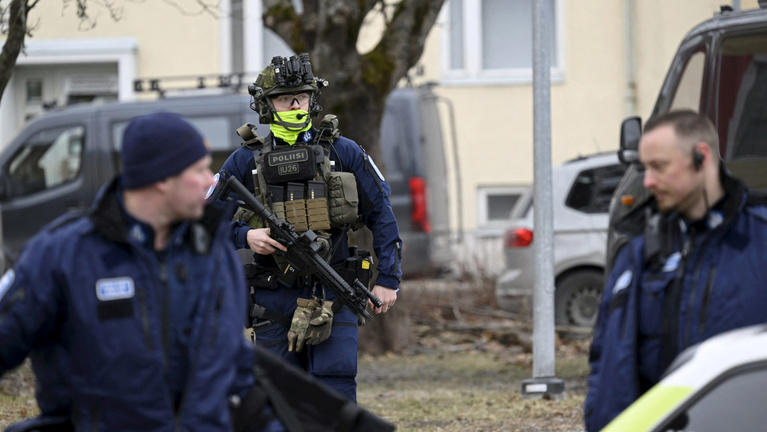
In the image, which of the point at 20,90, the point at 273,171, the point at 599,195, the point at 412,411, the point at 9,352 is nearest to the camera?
the point at 9,352

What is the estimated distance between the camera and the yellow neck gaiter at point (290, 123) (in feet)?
19.5

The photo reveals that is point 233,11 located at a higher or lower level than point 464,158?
higher

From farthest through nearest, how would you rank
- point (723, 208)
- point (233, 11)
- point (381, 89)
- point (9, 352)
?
point (233, 11), point (381, 89), point (723, 208), point (9, 352)

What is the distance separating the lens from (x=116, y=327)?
10.8 feet

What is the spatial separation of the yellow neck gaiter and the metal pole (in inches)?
136

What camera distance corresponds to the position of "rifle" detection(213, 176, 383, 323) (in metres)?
5.86

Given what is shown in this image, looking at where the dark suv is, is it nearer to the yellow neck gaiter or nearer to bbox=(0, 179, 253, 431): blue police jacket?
the yellow neck gaiter

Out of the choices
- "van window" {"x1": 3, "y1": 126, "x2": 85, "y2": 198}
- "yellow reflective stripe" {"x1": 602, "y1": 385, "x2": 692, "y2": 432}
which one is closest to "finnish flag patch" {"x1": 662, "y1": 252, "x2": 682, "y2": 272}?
"yellow reflective stripe" {"x1": 602, "y1": 385, "x2": 692, "y2": 432}

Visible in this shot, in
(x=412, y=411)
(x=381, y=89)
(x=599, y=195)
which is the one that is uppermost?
(x=381, y=89)

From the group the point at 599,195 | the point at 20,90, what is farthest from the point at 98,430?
the point at 20,90

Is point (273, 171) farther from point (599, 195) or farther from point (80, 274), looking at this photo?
point (599, 195)

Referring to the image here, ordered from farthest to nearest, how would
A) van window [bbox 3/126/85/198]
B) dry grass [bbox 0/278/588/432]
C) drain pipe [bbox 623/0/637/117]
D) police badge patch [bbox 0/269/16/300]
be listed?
1. drain pipe [bbox 623/0/637/117]
2. van window [bbox 3/126/85/198]
3. dry grass [bbox 0/278/588/432]
4. police badge patch [bbox 0/269/16/300]

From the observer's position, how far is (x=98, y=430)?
3.34m

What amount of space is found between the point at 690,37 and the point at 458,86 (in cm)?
1118
